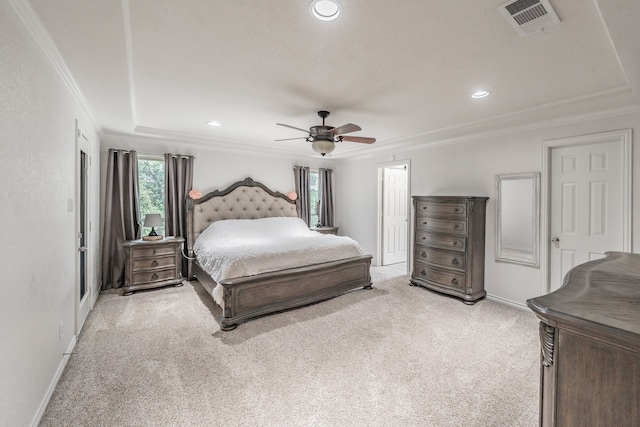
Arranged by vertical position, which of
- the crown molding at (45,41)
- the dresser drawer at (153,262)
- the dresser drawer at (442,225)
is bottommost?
the dresser drawer at (153,262)

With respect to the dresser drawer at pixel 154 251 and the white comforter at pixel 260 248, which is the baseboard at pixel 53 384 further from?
the dresser drawer at pixel 154 251

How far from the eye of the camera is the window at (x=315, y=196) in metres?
6.56

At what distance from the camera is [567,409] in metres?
0.94

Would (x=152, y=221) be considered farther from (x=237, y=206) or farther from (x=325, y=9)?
(x=325, y=9)

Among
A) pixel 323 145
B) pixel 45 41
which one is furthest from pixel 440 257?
pixel 45 41

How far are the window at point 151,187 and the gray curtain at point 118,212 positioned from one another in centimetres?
21

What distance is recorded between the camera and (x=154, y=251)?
14.0 ft

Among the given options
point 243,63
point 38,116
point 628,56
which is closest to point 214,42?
point 243,63

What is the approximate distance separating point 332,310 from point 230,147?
11.5 feet

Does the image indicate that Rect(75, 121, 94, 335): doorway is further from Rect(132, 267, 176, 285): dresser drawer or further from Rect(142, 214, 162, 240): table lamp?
Rect(142, 214, 162, 240): table lamp

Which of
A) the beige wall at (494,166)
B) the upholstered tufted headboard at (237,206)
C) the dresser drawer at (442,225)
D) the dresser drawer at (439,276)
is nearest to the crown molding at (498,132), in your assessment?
the beige wall at (494,166)

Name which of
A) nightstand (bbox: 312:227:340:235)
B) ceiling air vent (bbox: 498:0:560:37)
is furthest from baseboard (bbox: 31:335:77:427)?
nightstand (bbox: 312:227:340:235)

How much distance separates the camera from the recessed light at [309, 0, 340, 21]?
60.5 inches

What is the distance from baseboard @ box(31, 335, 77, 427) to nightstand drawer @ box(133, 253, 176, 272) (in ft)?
5.17
